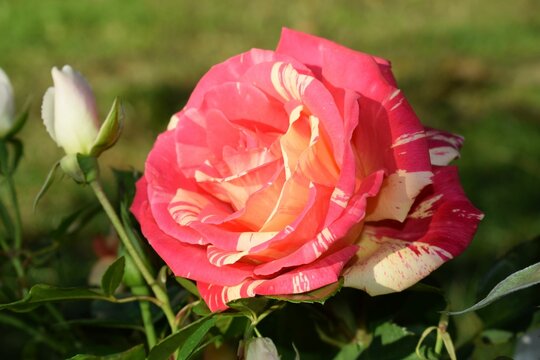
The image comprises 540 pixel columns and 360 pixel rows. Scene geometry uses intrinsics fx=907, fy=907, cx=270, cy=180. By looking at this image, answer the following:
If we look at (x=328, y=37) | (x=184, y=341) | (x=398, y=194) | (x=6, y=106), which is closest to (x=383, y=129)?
(x=398, y=194)

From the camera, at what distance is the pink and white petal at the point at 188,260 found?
428mm

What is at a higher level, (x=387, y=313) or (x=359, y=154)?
(x=359, y=154)

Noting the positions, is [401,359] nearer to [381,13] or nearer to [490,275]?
[490,275]

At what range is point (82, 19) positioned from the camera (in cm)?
336

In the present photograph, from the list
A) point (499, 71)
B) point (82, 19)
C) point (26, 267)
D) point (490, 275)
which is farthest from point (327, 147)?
point (82, 19)

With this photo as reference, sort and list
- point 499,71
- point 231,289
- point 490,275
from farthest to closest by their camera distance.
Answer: point 499,71
point 490,275
point 231,289

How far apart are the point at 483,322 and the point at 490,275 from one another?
38 mm

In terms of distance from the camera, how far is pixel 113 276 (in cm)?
47

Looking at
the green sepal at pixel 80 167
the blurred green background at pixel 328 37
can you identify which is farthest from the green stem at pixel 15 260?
the blurred green background at pixel 328 37

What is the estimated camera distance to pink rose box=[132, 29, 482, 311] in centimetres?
42

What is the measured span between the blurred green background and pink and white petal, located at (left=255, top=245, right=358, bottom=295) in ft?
4.81

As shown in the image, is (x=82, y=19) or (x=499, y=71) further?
(x=82, y=19)

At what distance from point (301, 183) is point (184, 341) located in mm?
93

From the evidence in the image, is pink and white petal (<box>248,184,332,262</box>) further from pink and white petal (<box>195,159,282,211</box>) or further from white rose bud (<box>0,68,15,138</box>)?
white rose bud (<box>0,68,15,138</box>)
